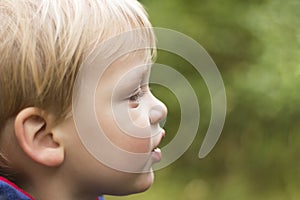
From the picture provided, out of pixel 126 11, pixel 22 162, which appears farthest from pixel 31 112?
pixel 126 11

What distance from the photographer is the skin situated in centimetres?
114

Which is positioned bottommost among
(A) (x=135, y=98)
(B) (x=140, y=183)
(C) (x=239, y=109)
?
(C) (x=239, y=109)

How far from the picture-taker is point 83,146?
116cm

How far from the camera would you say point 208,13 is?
240 cm

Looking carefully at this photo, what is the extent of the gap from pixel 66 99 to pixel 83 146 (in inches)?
2.8

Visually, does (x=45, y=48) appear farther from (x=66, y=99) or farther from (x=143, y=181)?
(x=143, y=181)

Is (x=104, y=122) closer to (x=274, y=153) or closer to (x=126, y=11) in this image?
(x=126, y=11)

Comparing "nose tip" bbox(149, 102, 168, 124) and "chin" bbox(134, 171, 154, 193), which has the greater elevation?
"nose tip" bbox(149, 102, 168, 124)

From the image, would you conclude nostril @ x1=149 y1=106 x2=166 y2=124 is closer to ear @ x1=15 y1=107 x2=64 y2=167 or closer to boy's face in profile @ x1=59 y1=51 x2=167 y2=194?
boy's face in profile @ x1=59 y1=51 x2=167 y2=194

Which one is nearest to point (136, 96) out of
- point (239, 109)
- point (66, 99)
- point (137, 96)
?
point (137, 96)

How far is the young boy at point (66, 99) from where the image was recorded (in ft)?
3.72

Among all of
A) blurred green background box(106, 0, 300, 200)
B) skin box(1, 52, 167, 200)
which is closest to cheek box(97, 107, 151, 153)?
skin box(1, 52, 167, 200)

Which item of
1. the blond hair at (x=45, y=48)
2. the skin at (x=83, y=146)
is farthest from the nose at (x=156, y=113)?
the blond hair at (x=45, y=48)

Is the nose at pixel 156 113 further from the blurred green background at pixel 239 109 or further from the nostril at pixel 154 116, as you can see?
the blurred green background at pixel 239 109
